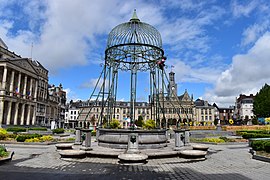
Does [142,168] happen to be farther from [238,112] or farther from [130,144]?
[238,112]

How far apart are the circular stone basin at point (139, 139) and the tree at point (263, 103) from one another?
242ft

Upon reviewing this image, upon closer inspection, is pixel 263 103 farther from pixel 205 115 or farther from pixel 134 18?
pixel 134 18

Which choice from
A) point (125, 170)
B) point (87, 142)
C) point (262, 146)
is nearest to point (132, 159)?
point (125, 170)

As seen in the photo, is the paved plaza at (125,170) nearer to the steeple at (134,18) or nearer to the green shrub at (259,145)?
the green shrub at (259,145)

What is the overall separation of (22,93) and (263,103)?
275ft

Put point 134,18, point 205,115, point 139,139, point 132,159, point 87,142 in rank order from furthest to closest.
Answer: point 205,115, point 134,18, point 139,139, point 87,142, point 132,159

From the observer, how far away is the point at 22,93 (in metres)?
67.1

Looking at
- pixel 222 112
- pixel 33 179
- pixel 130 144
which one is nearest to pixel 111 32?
pixel 130 144

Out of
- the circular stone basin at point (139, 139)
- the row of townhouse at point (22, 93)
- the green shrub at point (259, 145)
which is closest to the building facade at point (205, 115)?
the row of townhouse at point (22, 93)

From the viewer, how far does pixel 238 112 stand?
439 ft

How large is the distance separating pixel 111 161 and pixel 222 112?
15878cm

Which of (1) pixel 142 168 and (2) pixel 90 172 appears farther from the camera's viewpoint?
(1) pixel 142 168

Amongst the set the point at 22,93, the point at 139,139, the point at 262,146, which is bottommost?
the point at 262,146

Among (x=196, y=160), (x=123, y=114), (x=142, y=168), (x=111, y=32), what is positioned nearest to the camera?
(x=142, y=168)
